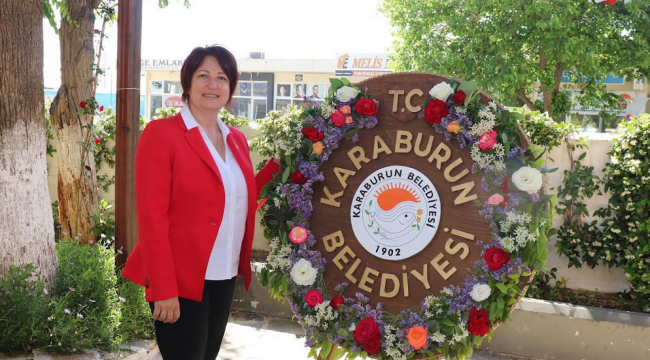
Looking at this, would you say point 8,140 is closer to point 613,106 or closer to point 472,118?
point 472,118

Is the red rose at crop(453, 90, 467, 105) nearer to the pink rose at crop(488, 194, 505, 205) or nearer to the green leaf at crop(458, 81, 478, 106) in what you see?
the green leaf at crop(458, 81, 478, 106)

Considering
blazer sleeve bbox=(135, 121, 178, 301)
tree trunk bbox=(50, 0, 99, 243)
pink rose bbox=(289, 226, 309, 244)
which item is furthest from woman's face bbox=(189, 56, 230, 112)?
tree trunk bbox=(50, 0, 99, 243)

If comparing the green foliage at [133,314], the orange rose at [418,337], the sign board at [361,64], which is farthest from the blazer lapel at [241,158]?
the sign board at [361,64]

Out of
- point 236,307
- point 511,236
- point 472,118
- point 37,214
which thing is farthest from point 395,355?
point 236,307

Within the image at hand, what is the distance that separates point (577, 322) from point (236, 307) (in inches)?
110

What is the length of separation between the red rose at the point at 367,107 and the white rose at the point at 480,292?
35.0 inches

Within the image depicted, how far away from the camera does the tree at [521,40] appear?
1223 centimetres

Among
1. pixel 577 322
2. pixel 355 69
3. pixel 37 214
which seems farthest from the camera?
pixel 355 69

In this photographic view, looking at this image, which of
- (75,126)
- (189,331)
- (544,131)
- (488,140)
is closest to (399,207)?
(488,140)

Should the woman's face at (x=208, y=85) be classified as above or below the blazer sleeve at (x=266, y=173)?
above

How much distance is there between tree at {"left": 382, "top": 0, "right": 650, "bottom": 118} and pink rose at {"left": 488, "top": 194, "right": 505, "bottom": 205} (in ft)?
33.6

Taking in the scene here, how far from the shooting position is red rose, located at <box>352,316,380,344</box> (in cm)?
248

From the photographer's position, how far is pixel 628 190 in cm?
448

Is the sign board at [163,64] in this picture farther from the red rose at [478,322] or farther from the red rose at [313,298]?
the red rose at [478,322]
